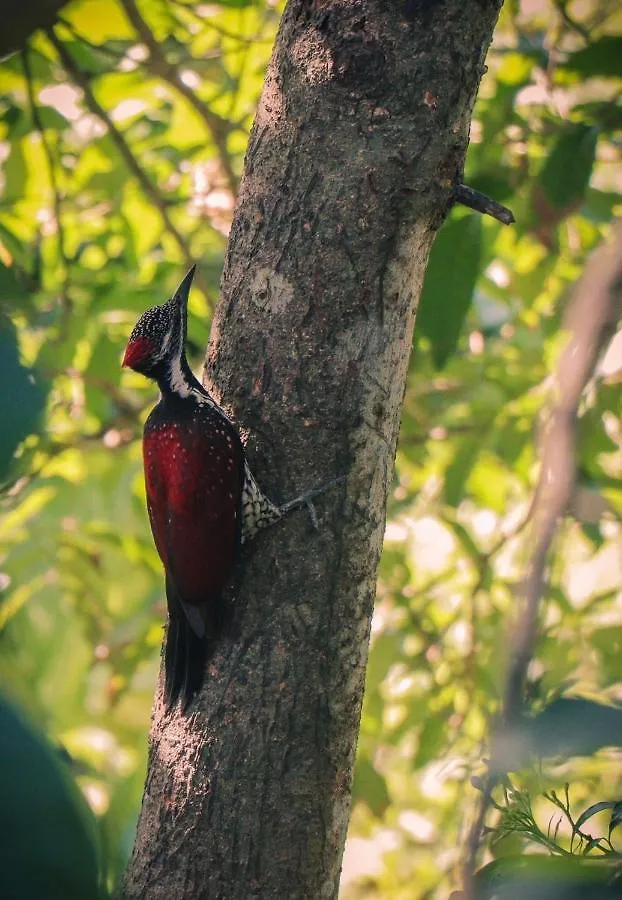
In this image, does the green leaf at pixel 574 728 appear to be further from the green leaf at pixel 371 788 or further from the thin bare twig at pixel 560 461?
the green leaf at pixel 371 788

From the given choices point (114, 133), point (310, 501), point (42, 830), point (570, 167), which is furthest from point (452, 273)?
point (42, 830)

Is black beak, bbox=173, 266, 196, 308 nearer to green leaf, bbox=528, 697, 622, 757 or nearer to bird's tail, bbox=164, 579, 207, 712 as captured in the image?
bird's tail, bbox=164, 579, 207, 712

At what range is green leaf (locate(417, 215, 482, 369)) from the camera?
205 centimetres

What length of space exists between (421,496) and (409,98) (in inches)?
87.1

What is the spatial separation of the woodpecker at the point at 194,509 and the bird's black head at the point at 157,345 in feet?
0.12

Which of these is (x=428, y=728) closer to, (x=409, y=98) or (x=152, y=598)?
(x=152, y=598)

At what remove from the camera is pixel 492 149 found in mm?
2670

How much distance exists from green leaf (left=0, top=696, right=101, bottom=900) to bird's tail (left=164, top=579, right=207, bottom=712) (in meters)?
1.09

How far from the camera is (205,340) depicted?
2736mm

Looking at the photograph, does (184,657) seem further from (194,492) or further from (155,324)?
(155,324)

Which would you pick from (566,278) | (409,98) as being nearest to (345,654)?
(409,98)

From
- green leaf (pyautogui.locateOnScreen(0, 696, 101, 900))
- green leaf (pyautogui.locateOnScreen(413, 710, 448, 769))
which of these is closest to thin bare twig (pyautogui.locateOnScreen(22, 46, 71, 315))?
green leaf (pyautogui.locateOnScreen(413, 710, 448, 769))

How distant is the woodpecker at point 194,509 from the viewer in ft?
4.95

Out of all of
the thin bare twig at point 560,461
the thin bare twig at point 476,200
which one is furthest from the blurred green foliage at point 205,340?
the thin bare twig at point 560,461
